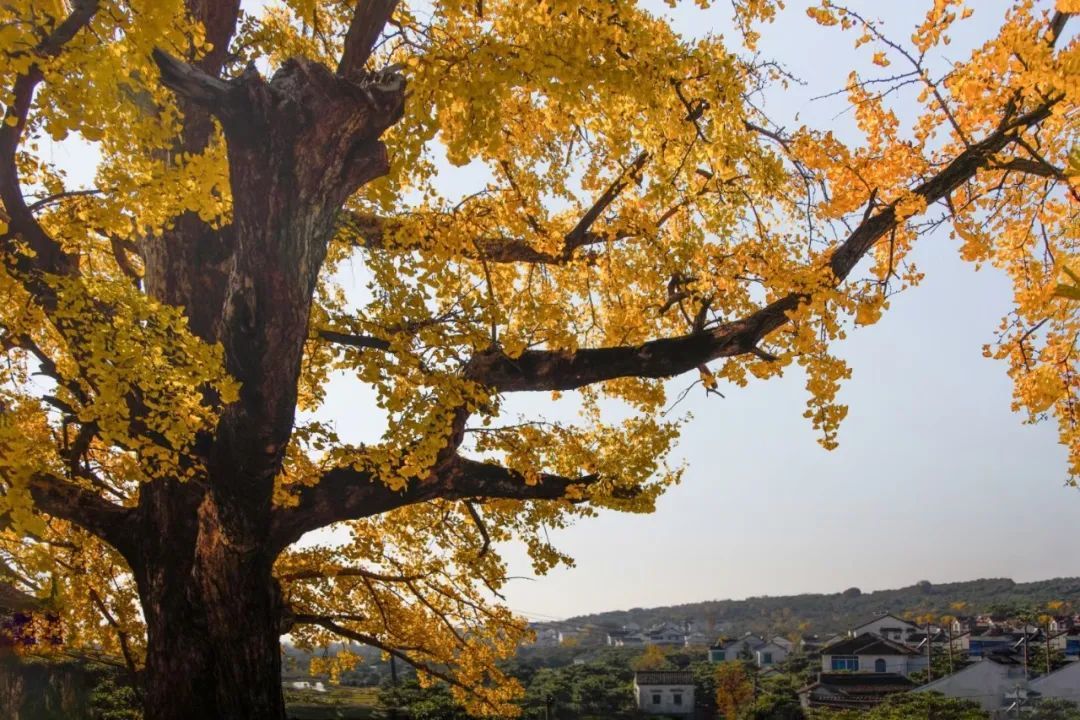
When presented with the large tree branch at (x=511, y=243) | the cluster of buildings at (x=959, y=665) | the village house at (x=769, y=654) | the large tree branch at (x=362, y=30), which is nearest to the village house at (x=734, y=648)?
the village house at (x=769, y=654)

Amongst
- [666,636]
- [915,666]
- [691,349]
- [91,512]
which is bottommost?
[666,636]

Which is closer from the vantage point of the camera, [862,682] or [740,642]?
[862,682]

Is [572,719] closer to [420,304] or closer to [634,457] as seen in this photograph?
[634,457]

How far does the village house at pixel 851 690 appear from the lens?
29078 mm

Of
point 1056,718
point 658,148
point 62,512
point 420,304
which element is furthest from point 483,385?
point 1056,718

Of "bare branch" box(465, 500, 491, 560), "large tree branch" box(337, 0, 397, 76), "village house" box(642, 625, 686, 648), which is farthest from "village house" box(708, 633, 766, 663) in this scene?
"large tree branch" box(337, 0, 397, 76)

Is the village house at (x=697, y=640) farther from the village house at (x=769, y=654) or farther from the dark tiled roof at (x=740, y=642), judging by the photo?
the village house at (x=769, y=654)

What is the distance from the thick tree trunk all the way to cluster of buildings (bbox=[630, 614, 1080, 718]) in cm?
2800

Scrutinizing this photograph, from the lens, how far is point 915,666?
35.2 meters

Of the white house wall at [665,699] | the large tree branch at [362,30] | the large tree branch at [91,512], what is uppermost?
the large tree branch at [362,30]

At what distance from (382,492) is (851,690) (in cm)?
3119

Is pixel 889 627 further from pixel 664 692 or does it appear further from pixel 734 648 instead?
pixel 664 692

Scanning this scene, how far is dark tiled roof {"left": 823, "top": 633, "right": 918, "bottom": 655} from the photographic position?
3500 cm

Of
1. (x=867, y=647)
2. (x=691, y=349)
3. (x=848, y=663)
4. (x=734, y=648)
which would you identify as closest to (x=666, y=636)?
(x=734, y=648)
